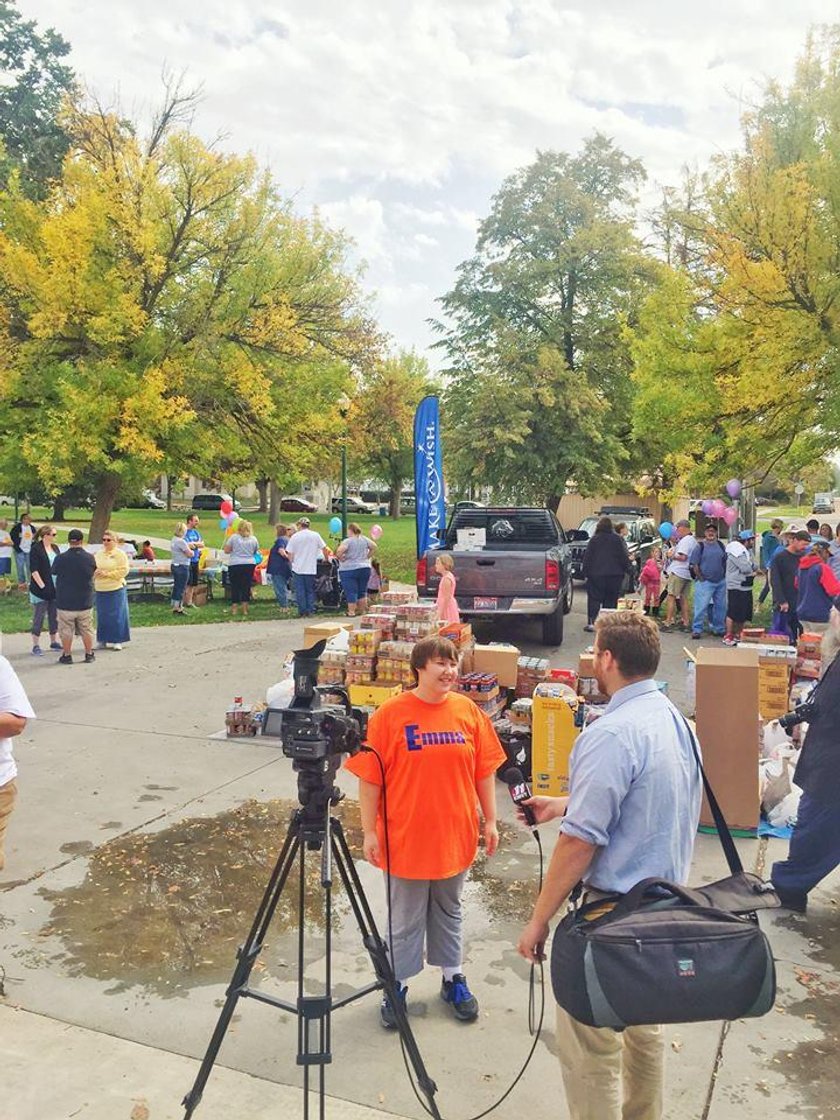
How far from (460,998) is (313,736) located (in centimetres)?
166

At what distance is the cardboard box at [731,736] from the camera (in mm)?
5961

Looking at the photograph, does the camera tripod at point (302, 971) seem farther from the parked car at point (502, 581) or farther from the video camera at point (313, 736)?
the parked car at point (502, 581)

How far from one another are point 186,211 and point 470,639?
16.2m

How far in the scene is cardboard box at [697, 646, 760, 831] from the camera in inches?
235

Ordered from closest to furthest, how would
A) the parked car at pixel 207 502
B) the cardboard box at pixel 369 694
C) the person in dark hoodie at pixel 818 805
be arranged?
the person in dark hoodie at pixel 818 805
the cardboard box at pixel 369 694
the parked car at pixel 207 502

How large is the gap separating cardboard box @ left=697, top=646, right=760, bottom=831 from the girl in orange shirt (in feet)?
9.11

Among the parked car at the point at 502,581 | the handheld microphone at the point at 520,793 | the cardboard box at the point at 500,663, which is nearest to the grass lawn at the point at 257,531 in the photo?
the parked car at the point at 502,581

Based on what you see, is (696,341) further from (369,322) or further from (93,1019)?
(93,1019)

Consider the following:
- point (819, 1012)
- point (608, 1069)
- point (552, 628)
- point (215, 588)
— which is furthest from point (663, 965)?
point (215, 588)

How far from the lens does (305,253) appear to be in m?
22.5

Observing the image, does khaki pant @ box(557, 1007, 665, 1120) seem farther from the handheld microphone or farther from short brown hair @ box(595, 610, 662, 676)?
short brown hair @ box(595, 610, 662, 676)

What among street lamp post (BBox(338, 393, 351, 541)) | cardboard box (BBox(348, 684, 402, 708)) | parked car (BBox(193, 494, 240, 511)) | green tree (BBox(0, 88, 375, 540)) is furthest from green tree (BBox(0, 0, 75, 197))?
parked car (BBox(193, 494, 240, 511))

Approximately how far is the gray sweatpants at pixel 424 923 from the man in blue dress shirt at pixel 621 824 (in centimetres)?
115

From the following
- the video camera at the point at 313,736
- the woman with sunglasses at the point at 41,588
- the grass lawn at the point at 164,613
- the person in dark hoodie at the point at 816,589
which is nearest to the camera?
the video camera at the point at 313,736
